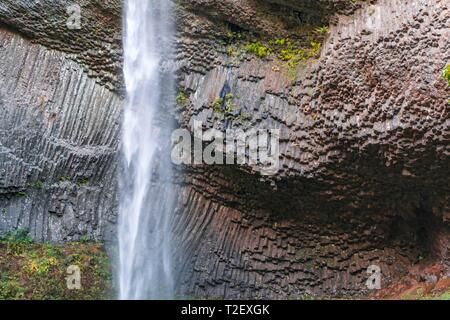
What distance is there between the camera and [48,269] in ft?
37.7

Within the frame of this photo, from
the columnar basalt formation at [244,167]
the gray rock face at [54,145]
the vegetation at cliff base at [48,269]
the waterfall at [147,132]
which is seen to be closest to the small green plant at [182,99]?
the columnar basalt formation at [244,167]

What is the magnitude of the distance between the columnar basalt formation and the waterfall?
260 mm

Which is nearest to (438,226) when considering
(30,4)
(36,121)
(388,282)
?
(388,282)

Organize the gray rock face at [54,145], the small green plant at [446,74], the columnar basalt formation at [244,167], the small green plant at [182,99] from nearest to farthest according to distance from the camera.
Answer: the small green plant at [446,74] → the columnar basalt formation at [244,167] → the gray rock face at [54,145] → the small green plant at [182,99]

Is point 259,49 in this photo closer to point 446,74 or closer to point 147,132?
point 147,132

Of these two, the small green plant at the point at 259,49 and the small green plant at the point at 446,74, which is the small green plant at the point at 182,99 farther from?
the small green plant at the point at 446,74

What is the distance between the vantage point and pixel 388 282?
12.4 metres

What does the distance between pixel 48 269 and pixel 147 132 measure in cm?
352

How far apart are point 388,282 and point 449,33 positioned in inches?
195

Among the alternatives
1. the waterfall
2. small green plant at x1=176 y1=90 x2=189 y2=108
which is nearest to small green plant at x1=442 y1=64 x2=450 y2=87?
small green plant at x1=176 y1=90 x2=189 y2=108

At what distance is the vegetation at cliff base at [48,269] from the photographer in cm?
1102

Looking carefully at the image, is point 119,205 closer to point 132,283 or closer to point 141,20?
point 132,283

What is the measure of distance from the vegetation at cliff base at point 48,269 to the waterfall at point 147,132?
87 centimetres
